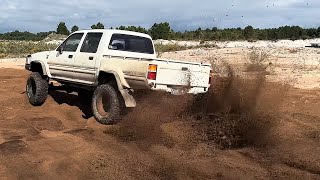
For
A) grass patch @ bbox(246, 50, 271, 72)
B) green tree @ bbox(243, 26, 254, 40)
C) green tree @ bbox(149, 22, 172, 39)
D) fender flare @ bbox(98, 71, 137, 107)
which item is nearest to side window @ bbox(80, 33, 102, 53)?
fender flare @ bbox(98, 71, 137, 107)

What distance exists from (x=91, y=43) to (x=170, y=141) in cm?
332

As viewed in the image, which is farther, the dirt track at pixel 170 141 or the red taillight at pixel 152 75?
the red taillight at pixel 152 75

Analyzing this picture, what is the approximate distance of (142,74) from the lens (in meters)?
7.82

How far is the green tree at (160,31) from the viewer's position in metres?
58.6

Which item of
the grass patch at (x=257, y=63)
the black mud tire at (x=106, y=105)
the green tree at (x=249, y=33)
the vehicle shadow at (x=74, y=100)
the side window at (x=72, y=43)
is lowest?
the vehicle shadow at (x=74, y=100)

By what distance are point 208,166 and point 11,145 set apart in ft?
10.8

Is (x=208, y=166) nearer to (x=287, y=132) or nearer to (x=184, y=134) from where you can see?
(x=184, y=134)

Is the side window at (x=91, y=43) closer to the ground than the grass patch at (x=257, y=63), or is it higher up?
higher up

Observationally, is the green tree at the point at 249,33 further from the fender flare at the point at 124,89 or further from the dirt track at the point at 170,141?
the fender flare at the point at 124,89

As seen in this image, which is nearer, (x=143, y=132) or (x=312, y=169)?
(x=312, y=169)

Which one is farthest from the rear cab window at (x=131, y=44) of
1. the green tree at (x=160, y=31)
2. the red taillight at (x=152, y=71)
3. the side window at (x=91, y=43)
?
the green tree at (x=160, y=31)

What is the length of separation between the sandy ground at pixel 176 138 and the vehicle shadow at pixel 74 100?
5 centimetres

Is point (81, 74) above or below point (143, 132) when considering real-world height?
above

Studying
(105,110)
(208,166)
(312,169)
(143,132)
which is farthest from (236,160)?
(105,110)
